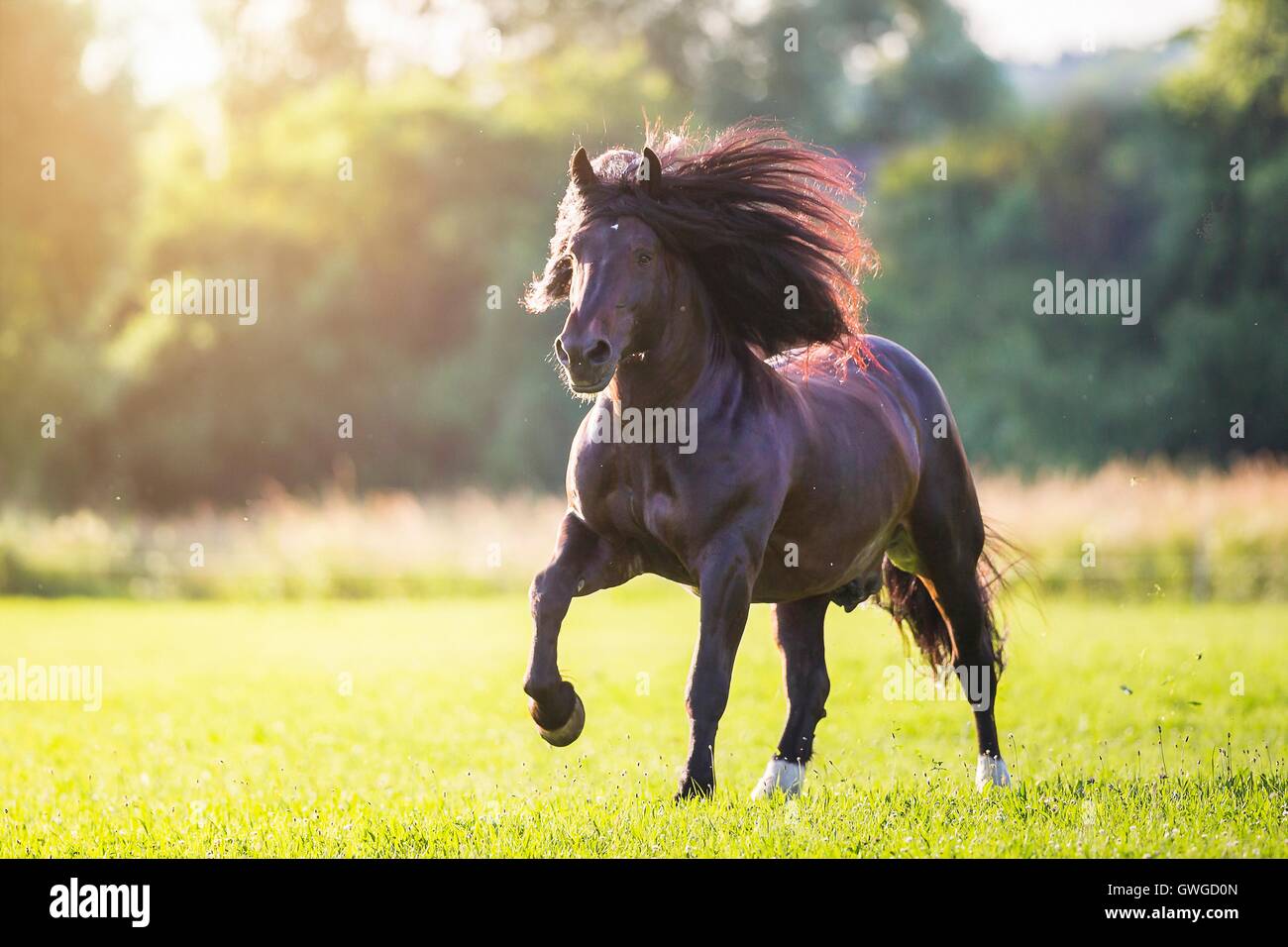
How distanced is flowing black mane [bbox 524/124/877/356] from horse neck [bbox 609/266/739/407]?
0.19 m

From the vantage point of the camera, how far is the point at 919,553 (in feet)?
26.4

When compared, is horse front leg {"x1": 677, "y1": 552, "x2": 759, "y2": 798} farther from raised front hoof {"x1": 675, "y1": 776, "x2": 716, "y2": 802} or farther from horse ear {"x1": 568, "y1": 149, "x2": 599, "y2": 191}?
horse ear {"x1": 568, "y1": 149, "x2": 599, "y2": 191}

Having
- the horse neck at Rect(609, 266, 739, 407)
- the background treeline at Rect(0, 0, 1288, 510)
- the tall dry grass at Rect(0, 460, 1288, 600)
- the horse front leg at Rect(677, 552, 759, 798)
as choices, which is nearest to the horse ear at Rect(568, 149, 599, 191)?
the horse neck at Rect(609, 266, 739, 407)

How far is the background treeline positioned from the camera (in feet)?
103

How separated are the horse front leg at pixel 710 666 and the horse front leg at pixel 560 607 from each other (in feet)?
1.54

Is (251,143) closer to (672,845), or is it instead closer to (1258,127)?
(1258,127)

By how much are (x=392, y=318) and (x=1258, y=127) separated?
20904mm

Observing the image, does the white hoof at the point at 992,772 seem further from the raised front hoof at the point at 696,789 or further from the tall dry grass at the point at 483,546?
the tall dry grass at the point at 483,546

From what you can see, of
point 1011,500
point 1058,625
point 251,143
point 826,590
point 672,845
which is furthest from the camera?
point 251,143

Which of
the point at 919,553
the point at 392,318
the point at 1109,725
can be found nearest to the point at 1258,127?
the point at 392,318

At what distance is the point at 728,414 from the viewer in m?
6.41

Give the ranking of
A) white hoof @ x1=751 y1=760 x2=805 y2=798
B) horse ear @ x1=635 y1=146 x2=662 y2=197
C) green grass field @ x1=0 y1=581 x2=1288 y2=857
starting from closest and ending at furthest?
green grass field @ x1=0 y1=581 x2=1288 y2=857 < horse ear @ x1=635 y1=146 x2=662 y2=197 < white hoof @ x1=751 y1=760 x2=805 y2=798

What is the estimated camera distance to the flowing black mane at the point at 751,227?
20.8 ft
